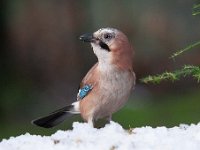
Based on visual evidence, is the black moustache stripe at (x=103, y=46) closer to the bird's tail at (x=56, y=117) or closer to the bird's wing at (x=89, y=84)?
the bird's wing at (x=89, y=84)

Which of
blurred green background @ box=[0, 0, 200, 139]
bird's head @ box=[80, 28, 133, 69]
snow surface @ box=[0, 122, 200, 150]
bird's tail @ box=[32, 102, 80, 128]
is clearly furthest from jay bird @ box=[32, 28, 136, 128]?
blurred green background @ box=[0, 0, 200, 139]

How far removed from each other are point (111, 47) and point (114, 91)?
1.30ft

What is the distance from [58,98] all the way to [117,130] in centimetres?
1148

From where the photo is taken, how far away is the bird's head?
8578 millimetres

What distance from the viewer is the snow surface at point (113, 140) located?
20.8 feet

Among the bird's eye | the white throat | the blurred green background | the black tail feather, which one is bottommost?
the blurred green background

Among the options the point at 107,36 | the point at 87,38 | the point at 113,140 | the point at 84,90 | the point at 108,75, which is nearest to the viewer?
the point at 113,140

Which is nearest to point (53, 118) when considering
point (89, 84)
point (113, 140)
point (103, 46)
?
point (89, 84)

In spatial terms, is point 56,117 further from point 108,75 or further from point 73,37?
point 73,37

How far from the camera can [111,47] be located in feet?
28.4

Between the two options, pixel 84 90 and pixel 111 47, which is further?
pixel 84 90

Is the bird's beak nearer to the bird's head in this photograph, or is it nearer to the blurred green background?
the bird's head

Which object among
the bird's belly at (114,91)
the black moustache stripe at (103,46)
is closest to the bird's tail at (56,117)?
the bird's belly at (114,91)

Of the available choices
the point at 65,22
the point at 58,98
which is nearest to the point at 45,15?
the point at 65,22
